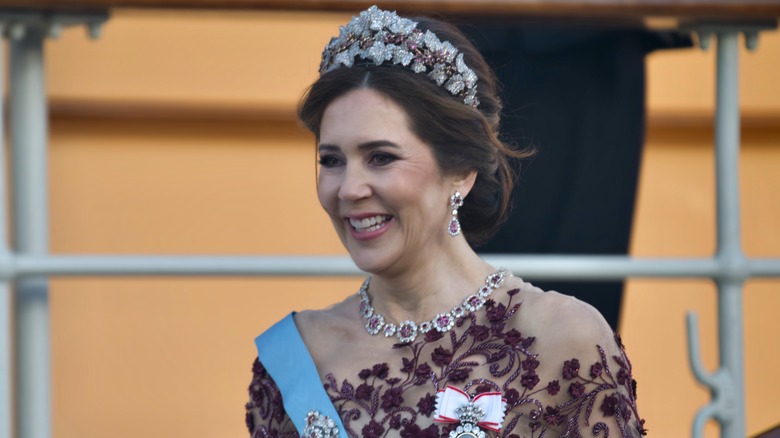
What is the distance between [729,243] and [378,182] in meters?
1.15

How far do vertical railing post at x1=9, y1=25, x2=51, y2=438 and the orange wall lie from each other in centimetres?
109

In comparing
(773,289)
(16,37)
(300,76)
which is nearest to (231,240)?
(300,76)

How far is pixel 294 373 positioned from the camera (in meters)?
2.66

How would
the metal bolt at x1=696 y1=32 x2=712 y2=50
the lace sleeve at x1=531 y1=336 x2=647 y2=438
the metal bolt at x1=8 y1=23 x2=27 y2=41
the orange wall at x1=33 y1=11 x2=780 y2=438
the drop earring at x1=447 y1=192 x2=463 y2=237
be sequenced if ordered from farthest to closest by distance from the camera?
1. the orange wall at x1=33 y1=11 x2=780 y2=438
2. the metal bolt at x1=696 y1=32 x2=712 y2=50
3. the metal bolt at x1=8 y1=23 x2=27 y2=41
4. the drop earring at x1=447 y1=192 x2=463 y2=237
5. the lace sleeve at x1=531 y1=336 x2=647 y2=438

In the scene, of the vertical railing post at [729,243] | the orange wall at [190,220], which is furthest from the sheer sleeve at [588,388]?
the orange wall at [190,220]

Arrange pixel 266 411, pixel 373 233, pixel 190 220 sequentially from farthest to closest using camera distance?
pixel 190 220 < pixel 266 411 < pixel 373 233

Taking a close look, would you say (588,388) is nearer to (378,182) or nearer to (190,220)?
(378,182)

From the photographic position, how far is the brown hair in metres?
2.51

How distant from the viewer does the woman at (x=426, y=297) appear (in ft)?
7.88

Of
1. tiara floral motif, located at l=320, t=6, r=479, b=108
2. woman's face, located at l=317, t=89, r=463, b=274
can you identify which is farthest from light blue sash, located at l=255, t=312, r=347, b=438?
tiara floral motif, located at l=320, t=6, r=479, b=108

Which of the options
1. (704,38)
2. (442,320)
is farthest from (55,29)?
(704,38)

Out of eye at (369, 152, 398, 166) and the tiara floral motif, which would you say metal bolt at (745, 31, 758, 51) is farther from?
eye at (369, 152, 398, 166)

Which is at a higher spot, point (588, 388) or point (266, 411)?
point (266, 411)

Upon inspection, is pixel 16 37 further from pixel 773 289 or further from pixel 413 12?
pixel 773 289
